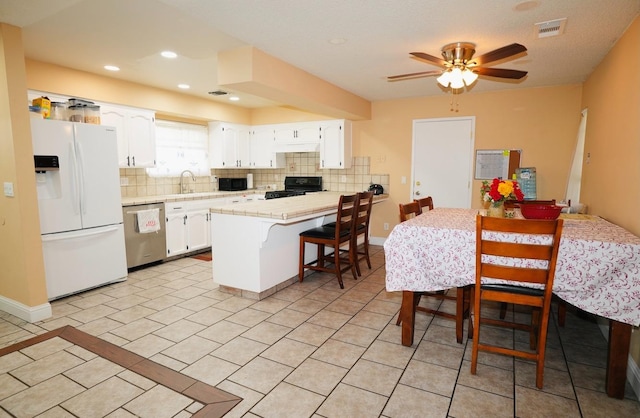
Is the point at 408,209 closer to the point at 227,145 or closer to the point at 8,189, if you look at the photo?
the point at 8,189

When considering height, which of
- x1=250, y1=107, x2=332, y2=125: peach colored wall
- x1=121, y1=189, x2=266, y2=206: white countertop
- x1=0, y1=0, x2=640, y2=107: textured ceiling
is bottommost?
x1=121, y1=189, x2=266, y2=206: white countertop

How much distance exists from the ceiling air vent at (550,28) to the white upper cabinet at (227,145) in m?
4.72

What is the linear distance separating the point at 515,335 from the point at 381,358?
115 centimetres

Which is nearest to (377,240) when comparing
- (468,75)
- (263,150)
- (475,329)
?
(263,150)

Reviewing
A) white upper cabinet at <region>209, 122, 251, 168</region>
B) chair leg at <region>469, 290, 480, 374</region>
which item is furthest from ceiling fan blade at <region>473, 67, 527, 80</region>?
white upper cabinet at <region>209, 122, 251, 168</region>

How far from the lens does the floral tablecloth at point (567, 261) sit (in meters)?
1.88

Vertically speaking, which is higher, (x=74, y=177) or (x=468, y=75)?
(x=468, y=75)

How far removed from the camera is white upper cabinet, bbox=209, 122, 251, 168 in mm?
6035

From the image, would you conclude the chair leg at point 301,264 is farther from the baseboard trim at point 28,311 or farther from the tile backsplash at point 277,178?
the baseboard trim at point 28,311

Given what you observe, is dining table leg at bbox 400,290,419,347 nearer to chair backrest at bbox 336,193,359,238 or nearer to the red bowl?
the red bowl

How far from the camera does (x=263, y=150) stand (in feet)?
20.9

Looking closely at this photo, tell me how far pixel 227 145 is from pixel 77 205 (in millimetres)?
2988

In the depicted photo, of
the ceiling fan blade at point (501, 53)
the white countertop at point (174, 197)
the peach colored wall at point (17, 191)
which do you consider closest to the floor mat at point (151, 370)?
the peach colored wall at point (17, 191)

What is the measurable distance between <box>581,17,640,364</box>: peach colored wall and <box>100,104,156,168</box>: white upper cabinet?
508cm
